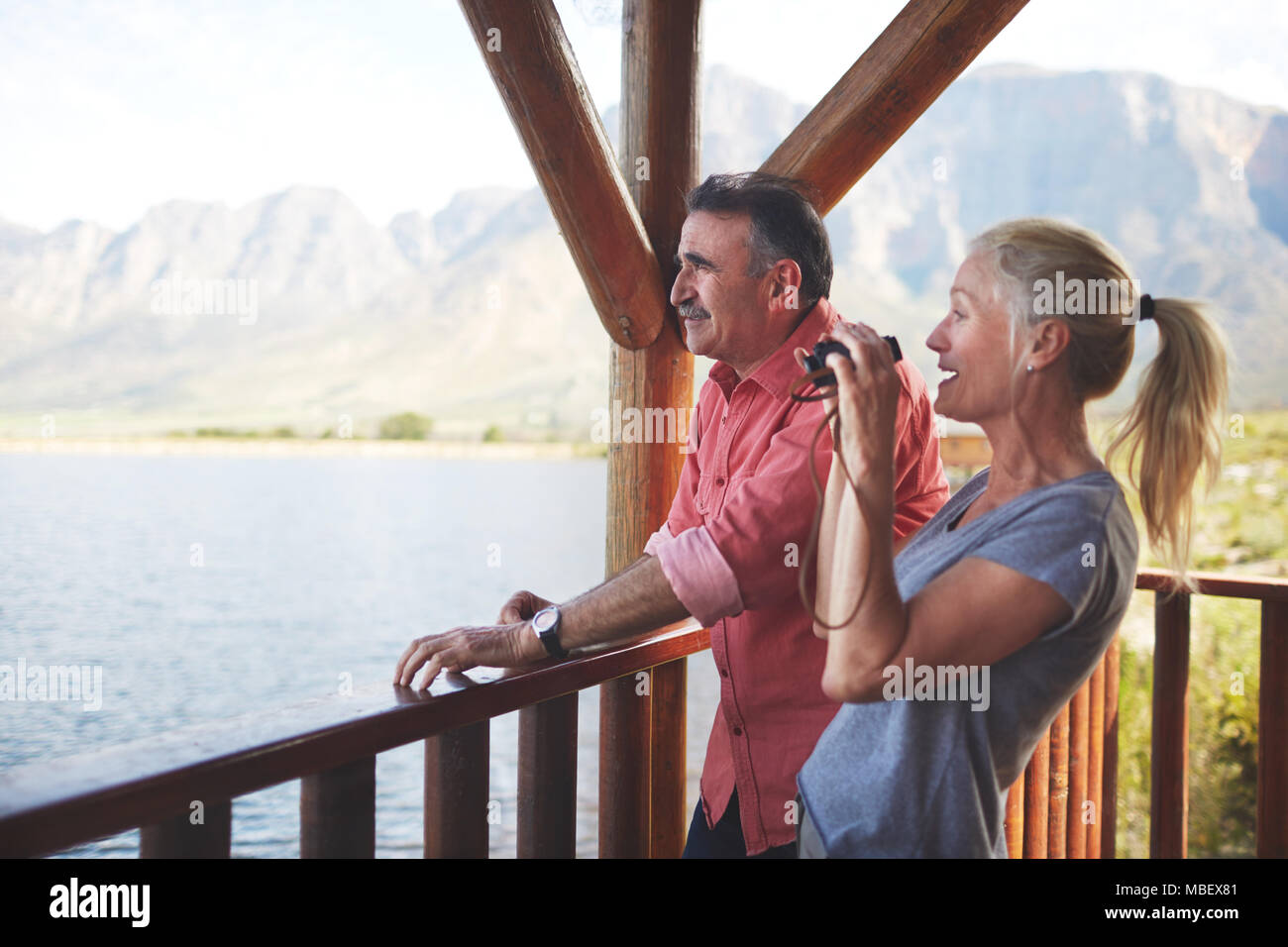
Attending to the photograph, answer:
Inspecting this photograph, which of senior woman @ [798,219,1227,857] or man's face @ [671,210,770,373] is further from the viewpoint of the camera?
man's face @ [671,210,770,373]

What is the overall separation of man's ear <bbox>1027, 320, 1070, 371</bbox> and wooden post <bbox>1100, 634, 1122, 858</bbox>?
4.72ft

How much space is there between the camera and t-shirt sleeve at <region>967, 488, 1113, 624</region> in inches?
44.8

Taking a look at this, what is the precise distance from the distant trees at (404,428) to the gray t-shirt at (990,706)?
81661 millimetres

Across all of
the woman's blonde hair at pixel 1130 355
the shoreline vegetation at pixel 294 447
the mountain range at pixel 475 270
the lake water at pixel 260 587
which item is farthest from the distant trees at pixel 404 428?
the woman's blonde hair at pixel 1130 355

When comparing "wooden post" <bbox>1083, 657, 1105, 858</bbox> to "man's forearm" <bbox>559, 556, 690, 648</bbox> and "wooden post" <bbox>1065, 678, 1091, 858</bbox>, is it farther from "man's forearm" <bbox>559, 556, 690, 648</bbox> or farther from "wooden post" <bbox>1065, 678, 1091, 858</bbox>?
"man's forearm" <bbox>559, 556, 690, 648</bbox>

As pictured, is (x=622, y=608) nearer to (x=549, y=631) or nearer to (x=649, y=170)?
(x=549, y=631)

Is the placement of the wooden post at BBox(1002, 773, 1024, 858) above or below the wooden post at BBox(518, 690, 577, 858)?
below

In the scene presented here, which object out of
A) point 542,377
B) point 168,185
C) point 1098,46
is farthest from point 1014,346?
point 1098,46

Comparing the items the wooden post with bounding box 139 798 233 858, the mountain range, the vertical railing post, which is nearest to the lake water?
the vertical railing post

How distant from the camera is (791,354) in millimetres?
1798

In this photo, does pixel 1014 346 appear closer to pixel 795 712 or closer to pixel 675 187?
pixel 795 712

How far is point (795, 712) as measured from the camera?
168 centimetres

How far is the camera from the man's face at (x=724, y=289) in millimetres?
1823

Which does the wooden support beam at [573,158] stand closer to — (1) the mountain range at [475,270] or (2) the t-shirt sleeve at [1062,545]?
(2) the t-shirt sleeve at [1062,545]
